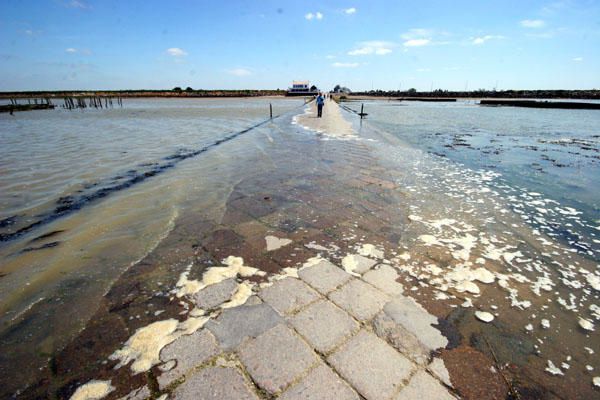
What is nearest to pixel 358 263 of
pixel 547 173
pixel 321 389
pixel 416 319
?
pixel 416 319

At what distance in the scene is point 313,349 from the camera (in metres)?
2.07

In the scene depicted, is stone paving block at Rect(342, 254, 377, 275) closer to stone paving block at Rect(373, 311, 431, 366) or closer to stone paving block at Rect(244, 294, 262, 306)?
stone paving block at Rect(373, 311, 431, 366)

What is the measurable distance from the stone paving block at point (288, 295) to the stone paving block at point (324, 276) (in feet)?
0.31

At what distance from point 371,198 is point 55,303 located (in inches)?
187

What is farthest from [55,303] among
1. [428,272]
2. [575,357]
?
[575,357]

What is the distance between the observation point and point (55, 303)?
2.67 metres

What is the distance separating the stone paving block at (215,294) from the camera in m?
2.57

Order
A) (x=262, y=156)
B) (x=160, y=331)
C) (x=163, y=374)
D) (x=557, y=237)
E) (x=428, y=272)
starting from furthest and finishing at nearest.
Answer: (x=262, y=156)
(x=557, y=237)
(x=428, y=272)
(x=160, y=331)
(x=163, y=374)

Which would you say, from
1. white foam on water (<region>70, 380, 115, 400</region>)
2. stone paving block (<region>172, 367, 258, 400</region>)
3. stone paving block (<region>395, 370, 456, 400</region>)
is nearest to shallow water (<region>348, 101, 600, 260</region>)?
stone paving block (<region>395, 370, 456, 400</region>)

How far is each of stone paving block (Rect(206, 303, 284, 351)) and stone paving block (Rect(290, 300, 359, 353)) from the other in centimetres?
21

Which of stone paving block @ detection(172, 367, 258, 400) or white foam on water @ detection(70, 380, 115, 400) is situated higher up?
stone paving block @ detection(172, 367, 258, 400)

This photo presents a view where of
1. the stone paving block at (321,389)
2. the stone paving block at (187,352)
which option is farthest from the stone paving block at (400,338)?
the stone paving block at (187,352)

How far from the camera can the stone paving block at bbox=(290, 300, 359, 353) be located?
2.14 metres

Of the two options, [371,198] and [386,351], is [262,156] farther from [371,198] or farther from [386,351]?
[386,351]
